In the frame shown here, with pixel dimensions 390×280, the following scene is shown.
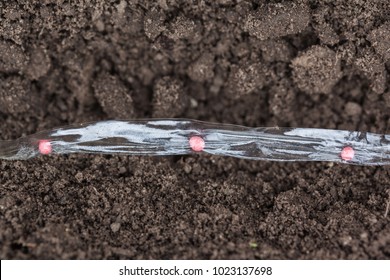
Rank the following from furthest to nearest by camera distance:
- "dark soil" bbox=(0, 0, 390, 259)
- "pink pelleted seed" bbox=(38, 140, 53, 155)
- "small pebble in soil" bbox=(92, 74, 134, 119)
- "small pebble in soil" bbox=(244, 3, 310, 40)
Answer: "small pebble in soil" bbox=(92, 74, 134, 119)
"pink pelleted seed" bbox=(38, 140, 53, 155)
"small pebble in soil" bbox=(244, 3, 310, 40)
"dark soil" bbox=(0, 0, 390, 259)

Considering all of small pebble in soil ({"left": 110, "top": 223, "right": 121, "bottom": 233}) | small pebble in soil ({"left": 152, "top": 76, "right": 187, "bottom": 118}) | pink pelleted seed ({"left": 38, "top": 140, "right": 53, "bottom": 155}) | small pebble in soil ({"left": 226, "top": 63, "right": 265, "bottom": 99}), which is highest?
small pebble in soil ({"left": 226, "top": 63, "right": 265, "bottom": 99})

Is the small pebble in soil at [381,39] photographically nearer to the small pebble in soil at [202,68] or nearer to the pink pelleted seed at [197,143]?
the small pebble in soil at [202,68]

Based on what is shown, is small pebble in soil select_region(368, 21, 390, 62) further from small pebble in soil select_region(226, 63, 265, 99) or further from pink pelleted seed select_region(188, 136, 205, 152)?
pink pelleted seed select_region(188, 136, 205, 152)

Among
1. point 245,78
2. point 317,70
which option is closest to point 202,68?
point 245,78

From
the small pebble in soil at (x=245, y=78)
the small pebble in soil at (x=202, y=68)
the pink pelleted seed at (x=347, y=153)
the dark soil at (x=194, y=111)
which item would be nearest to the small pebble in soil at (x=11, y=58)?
the dark soil at (x=194, y=111)

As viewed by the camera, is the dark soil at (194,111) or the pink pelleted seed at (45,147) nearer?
the dark soil at (194,111)

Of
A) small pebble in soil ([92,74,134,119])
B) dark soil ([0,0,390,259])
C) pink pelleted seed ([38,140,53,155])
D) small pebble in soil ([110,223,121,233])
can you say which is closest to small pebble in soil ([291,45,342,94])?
dark soil ([0,0,390,259])
